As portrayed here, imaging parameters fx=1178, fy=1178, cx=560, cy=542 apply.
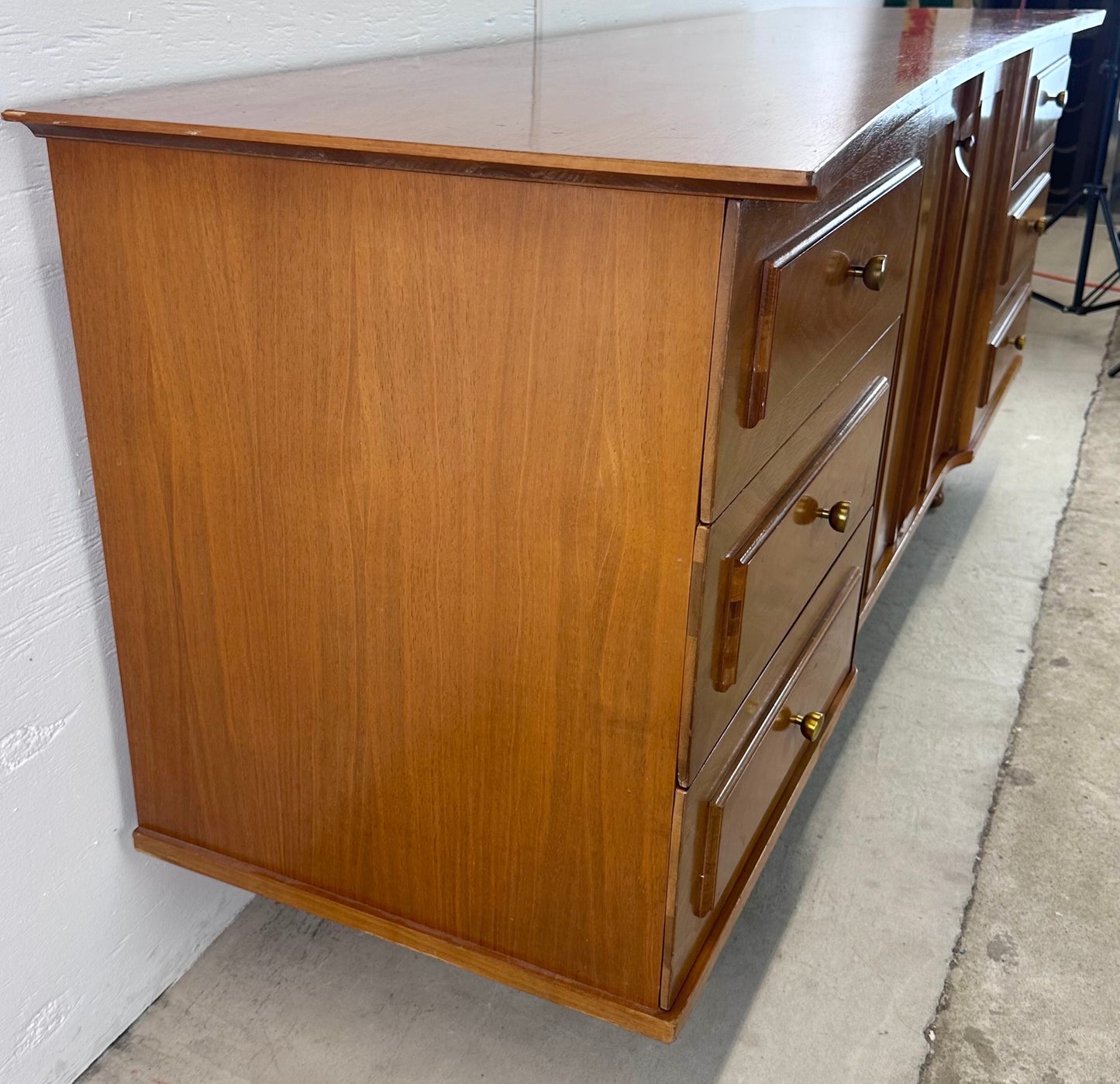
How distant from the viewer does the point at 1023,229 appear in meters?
2.08

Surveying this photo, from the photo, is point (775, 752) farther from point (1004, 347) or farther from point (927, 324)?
point (1004, 347)

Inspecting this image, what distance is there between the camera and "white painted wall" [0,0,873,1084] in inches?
36.9

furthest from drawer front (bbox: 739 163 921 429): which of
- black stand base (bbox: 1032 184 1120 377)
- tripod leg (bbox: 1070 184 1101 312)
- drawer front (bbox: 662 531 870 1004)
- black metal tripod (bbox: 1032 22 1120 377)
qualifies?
tripod leg (bbox: 1070 184 1101 312)

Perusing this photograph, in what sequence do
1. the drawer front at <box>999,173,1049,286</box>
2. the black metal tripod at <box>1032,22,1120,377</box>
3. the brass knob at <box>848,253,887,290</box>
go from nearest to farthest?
the brass knob at <box>848,253,887,290</box> → the drawer front at <box>999,173,1049,286</box> → the black metal tripod at <box>1032,22,1120,377</box>

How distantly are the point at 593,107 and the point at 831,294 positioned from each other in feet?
0.79

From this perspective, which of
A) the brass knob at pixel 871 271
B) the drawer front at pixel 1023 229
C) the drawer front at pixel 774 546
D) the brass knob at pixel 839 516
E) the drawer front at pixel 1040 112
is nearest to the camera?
the drawer front at pixel 774 546

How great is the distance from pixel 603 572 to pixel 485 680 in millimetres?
151

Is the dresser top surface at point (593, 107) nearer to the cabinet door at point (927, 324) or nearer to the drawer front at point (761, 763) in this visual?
the cabinet door at point (927, 324)

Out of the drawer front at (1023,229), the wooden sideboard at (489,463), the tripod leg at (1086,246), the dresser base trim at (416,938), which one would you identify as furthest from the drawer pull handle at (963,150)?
the tripod leg at (1086,246)

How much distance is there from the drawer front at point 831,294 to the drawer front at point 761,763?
278mm

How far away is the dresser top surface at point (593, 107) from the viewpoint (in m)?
0.73

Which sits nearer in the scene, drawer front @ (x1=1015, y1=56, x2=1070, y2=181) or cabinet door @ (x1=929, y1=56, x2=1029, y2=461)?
cabinet door @ (x1=929, y1=56, x2=1029, y2=461)

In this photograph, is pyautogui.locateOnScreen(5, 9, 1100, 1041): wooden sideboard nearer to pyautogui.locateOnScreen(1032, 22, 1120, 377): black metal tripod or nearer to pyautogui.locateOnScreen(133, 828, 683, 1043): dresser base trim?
pyautogui.locateOnScreen(133, 828, 683, 1043): dresser base trim

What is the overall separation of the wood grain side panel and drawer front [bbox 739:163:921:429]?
2.7 inches
